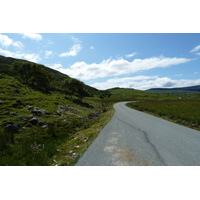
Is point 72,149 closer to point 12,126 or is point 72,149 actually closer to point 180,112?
point 12,126

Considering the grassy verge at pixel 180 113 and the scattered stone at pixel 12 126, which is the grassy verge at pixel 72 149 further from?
the grassy verge at pixel 180 113

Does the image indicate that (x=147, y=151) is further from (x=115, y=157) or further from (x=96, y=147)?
(x=96, y=147)

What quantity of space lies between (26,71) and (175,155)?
2726 inches

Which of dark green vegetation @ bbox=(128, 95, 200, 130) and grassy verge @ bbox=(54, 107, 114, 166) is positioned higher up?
dark green vegetation @ bbox=(128, 95, 200, 130)

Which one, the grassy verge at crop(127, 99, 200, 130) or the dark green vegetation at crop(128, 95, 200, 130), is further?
the dark green vegetation at crop(128, 95, 200, 130)

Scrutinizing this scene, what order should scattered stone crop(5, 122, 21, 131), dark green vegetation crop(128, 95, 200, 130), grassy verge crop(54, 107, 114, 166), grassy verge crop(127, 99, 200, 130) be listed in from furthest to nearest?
1. dark green vegetation crop(128, 95, 200, 130)
2. grassy verge crop(127, 99, 200, 130)
3. scattered stone crop(5, 122, 21, 131)
4. grassy verge crop(54, 107, 114, 166)

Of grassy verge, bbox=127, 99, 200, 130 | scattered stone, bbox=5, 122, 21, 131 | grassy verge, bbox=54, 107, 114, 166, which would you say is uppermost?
scattered stone, bbox=5, 122, 21, 131

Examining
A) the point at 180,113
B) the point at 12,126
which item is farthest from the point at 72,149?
the point at 180,113

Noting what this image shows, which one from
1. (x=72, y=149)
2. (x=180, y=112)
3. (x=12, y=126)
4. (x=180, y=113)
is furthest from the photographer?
(x=180, y=112)

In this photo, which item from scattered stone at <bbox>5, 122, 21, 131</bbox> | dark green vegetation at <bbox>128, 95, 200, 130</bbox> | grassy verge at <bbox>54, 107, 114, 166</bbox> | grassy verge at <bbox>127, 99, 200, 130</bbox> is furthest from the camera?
dark green vegetation at <bbox>128, 95, 200, 130</bbox>

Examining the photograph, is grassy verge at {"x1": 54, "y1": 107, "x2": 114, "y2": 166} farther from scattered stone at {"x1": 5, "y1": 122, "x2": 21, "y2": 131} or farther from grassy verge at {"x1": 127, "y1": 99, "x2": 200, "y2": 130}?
grassy verge at {"x1": 127, "y1": 99, "x2": 200, "y2": 130}

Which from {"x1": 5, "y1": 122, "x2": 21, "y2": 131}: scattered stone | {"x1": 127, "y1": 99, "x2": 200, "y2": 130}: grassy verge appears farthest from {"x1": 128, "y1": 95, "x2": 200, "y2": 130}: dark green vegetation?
{"x1": 5, "y1": 122, "x2": 21, "y2": 131}: scattered stone

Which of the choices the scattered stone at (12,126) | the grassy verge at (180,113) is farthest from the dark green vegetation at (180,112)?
the scattered stone at (12,126)

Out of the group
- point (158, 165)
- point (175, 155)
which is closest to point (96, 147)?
point (158, 165)
